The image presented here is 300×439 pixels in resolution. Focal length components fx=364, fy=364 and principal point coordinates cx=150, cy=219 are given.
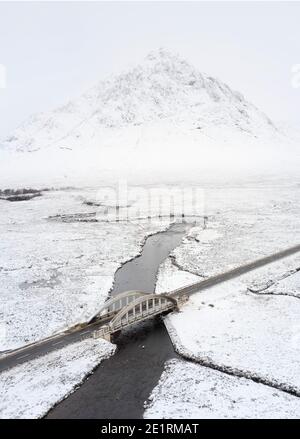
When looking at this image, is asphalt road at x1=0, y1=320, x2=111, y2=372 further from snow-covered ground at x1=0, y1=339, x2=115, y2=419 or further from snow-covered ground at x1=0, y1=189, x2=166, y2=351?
snow-covered ground at x1=0, y1=189, x2=166, y2=351

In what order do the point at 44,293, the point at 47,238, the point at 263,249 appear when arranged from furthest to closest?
the point at 47,238
the point at 263,249
the point at 44,293

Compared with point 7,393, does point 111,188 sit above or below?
above

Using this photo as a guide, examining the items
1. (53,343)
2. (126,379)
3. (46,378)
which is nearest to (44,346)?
(53,343)

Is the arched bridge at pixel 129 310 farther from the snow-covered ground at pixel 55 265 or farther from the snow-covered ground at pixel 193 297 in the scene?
the snow-covered ground at pixel 55 265

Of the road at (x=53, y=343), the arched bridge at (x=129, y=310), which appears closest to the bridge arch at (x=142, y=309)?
the arched bridge at (x=129, y=310)
